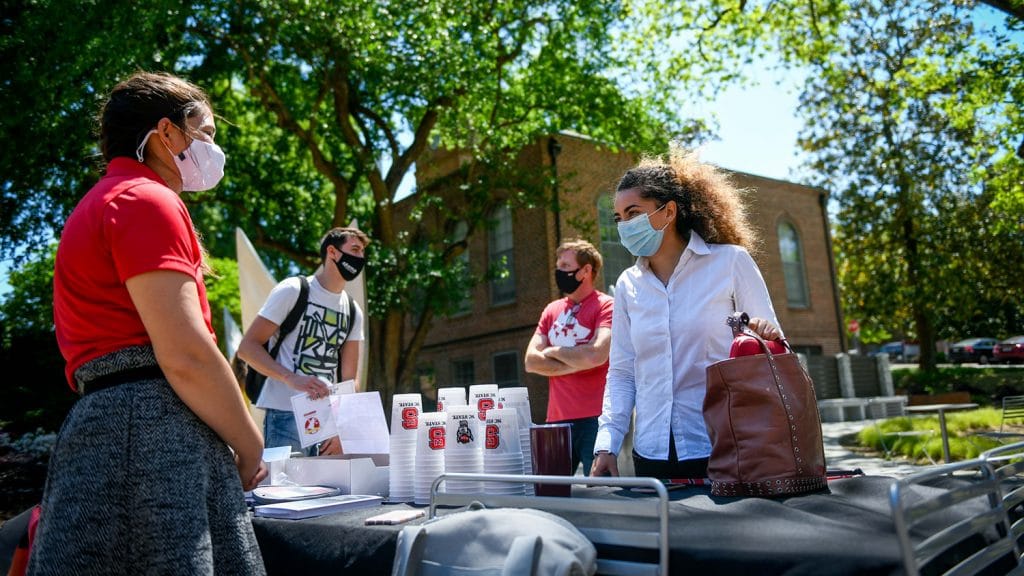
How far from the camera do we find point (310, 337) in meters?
4.07

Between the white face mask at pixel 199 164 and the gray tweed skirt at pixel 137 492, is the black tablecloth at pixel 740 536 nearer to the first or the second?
the gray tweed skirt at pixel 137 492

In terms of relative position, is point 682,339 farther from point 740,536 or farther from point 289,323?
point 289,323

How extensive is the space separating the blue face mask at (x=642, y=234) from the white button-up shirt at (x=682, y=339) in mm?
115

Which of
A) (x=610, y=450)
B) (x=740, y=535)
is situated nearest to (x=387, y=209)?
(x=610, y=450)

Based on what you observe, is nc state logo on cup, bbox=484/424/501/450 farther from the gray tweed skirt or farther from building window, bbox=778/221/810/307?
building window, bbox=778/221/810/307

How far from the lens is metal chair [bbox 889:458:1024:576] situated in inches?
50.8

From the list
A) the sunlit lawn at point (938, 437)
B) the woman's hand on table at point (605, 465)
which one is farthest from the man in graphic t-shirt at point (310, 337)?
the sunlit lawn at point (938, 437)

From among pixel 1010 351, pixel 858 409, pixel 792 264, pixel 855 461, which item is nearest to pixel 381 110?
pixel 855 461

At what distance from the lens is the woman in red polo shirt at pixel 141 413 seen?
155cm

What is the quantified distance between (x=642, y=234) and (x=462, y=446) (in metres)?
1.13

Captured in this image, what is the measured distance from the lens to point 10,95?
924 cm

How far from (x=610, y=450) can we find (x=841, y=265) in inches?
1215

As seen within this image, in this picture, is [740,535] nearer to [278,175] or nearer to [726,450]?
[726,450]

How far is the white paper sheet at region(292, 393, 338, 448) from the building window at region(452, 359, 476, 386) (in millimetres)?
19061
